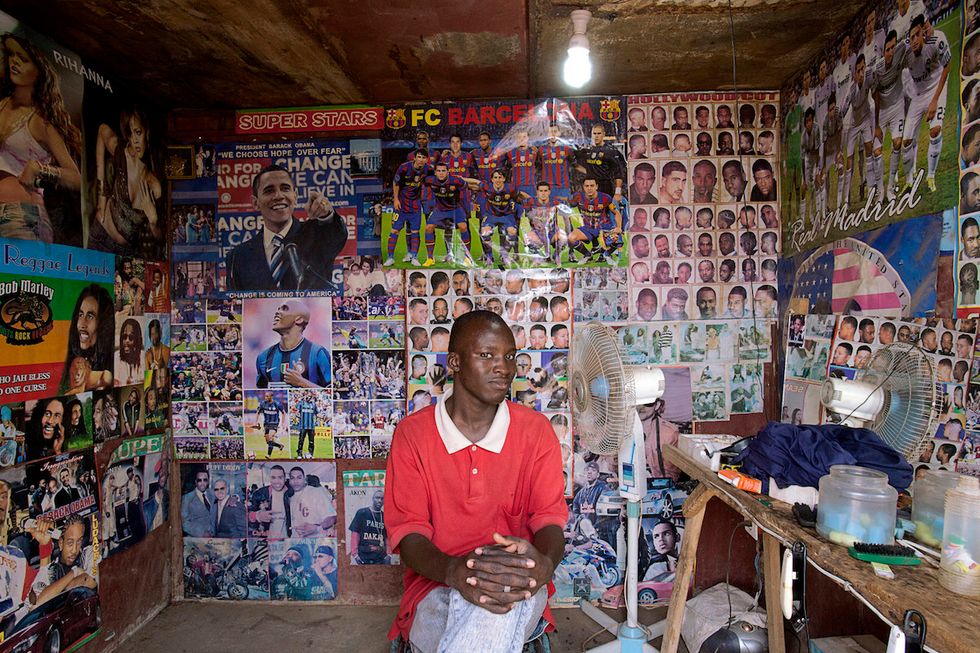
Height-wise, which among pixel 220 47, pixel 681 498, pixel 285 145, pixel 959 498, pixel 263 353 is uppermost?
pixel 220 47

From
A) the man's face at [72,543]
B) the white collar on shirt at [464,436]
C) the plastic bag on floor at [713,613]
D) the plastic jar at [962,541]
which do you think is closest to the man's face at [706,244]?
the plastic bag on floor at [713,613]

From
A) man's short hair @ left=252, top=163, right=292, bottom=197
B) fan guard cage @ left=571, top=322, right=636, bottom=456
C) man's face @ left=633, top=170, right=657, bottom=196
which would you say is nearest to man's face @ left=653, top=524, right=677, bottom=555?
fan guard cage @ left=571, top=322, right=636, bottom=456

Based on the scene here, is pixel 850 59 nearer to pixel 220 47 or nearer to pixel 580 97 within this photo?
pixel 580 97

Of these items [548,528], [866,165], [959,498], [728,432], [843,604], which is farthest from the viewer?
[728,432]

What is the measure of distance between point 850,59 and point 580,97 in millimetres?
1395

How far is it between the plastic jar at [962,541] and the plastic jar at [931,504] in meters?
0.14

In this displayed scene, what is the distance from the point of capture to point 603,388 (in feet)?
8.00

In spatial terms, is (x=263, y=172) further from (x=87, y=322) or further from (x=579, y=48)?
(x=579, y=48)

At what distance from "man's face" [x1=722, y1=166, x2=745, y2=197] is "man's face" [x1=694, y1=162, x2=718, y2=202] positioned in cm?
7

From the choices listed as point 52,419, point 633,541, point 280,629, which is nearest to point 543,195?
point 633,541

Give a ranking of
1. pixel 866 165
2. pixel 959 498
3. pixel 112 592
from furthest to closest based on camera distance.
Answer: pixel 112 592 < pixel 866 165 < pixel 959 498

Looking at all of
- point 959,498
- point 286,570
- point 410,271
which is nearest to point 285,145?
point 410,271

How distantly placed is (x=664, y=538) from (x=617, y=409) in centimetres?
154

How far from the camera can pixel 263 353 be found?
358cm
